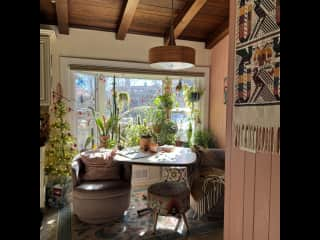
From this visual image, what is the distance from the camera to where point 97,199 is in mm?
2574

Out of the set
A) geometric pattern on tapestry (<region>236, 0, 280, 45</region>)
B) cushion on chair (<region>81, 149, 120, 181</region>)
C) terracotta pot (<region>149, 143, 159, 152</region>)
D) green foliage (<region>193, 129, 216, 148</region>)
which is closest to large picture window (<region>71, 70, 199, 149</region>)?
green foliage (<region>193, 129, 216, 148</region>)

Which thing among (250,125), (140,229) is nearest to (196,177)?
(140,229)

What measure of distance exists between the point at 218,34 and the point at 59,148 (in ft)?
9.87

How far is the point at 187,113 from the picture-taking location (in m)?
4.42

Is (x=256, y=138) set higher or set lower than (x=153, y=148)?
higher

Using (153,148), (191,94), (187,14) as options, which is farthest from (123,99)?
(187,14)

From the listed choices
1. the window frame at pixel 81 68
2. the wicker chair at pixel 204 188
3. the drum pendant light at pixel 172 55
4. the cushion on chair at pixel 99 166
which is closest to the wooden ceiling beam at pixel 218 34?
the window frame at pixel 81 68

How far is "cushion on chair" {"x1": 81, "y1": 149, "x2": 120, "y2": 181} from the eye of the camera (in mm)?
2820

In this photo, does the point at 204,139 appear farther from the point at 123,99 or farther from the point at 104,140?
the point at 104,140

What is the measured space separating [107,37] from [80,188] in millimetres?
2324

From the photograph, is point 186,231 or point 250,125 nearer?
point 250,125
